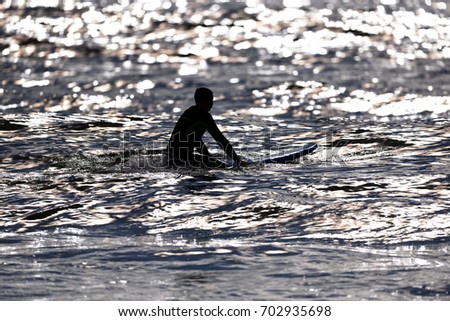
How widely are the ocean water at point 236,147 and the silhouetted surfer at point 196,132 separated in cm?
30

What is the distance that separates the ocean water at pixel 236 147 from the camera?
991cm

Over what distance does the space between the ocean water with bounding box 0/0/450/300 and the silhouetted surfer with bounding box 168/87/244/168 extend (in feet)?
0.97

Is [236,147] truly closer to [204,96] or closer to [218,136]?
[218,136]

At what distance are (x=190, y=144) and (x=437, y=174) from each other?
3.71 metres

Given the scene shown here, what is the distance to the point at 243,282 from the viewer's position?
31.3 ft

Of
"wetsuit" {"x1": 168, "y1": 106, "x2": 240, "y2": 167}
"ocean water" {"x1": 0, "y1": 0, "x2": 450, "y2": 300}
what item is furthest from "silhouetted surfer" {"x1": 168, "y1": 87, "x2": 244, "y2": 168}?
"ocean water" {"x1": 0, "y1": 0, "x2": 450, "y2": 300}

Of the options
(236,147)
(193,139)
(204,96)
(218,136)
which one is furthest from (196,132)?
(236,147)

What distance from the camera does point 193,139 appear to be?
14.4 metres

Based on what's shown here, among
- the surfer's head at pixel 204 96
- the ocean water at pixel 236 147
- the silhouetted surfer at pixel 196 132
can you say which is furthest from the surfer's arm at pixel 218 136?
the ocean water at pixel 236 147

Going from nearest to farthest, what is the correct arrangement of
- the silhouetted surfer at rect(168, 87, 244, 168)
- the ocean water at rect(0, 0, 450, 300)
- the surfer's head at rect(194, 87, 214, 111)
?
the ocean water at rect(0, 0, 450, 300)
the surfer's head at rect(194, 87, 214, 111)
the silhouetted surfer at rect(168, 87, 244, 168)

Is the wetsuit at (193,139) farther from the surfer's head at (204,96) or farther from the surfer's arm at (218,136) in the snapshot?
the surfer's head at (204,96)

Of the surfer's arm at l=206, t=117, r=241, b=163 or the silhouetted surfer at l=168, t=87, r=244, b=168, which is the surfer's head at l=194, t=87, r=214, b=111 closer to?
the silhouetted surfer at l=168, t=87, r=244, b=168

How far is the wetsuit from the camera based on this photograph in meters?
14.3

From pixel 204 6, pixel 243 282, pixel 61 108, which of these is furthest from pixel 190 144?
pixel 204 6
